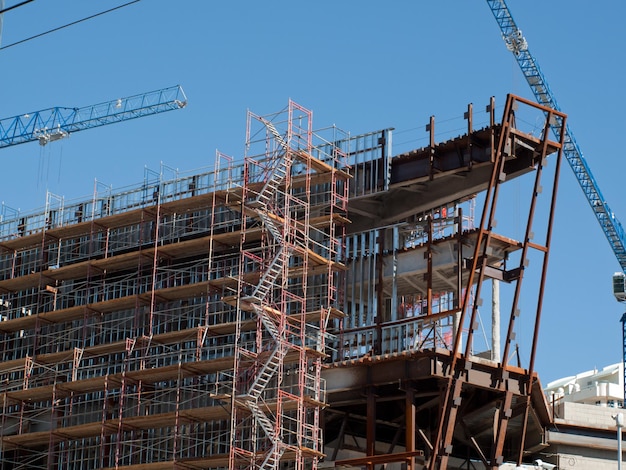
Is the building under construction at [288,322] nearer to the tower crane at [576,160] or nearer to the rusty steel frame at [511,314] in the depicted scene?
the rusty steel frame at [511,314]

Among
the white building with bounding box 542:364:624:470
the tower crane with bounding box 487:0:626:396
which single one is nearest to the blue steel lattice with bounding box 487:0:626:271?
the tower crane with bounding box 487:0:626:396

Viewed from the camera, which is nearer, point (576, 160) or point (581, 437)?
point (581, 437)

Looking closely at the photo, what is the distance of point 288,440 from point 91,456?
12.9 metres

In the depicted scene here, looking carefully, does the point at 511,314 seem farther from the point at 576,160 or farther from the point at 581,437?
the point at 576,160

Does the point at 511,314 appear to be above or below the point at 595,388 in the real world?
below

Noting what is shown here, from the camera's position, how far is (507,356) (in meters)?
67.2

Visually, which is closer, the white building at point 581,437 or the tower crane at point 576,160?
the white building at point 581,437

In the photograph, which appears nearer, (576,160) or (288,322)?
(288,322)

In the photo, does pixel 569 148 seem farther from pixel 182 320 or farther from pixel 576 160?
pixel 182 320

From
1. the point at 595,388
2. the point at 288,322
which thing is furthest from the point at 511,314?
the point at 595,388

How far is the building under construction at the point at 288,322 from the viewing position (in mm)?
66938

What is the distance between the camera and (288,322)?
6888cm

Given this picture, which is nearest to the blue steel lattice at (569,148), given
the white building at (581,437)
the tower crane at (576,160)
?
the tower crane at (576,160)

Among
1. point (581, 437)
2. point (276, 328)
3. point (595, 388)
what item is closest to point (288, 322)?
point (276, 328)
